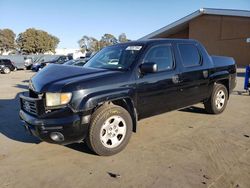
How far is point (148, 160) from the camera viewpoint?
13.4ft

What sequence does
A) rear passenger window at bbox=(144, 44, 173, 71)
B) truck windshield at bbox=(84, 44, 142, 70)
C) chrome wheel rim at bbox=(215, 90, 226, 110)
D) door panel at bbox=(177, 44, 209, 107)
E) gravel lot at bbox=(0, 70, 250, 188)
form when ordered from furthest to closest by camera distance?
chrome wheel rim at bbox=(215, 90, 226, 110), door panel at bbox=(177, 44, 209, 107), rear passenger window at bbox=(144, 44, 173, 71), truck windshield at bbox=(84, 44, 142, 70), gravel lot at bbox=(0, 70, 250, 188)

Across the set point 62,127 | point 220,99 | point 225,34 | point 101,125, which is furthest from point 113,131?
point 225,34

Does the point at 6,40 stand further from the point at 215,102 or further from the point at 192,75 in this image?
the point at 192,75

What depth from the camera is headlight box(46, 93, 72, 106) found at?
12.8ft

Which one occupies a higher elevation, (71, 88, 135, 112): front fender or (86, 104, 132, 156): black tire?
(71, 88, 135, 112): front fender

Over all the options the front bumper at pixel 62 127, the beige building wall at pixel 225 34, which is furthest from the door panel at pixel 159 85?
the beige building wall at pixel 225 34

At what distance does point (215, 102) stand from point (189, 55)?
5.05ft

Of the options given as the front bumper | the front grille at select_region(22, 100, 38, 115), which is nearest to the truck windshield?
the front bumper

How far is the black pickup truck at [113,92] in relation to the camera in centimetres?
394

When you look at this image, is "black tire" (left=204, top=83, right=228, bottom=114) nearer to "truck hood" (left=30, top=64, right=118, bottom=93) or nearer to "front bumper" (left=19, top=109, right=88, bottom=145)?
"truck hood" (left=30, top=64, right=118, bottom=93)

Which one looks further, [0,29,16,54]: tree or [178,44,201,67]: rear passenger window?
[0,29,16,54]: tree

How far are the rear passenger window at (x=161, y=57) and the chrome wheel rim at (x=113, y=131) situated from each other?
1.25 m

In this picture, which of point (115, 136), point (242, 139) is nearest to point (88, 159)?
point (115, 136)

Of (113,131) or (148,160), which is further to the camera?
(113,131)
